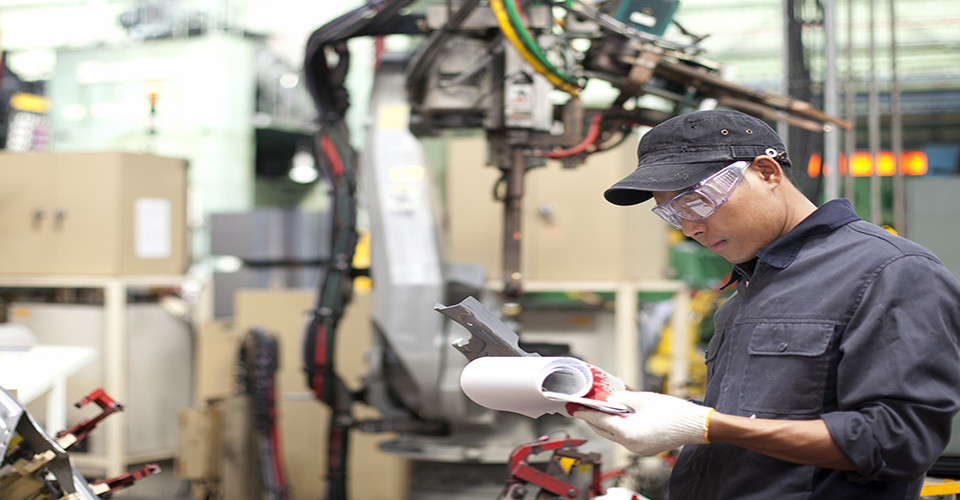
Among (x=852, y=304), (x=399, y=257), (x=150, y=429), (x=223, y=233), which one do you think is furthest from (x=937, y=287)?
(x=223, y=233)

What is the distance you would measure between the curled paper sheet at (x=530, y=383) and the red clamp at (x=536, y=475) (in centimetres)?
84

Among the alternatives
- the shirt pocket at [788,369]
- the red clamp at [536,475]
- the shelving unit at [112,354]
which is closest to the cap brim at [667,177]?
the shirt pocket at [788,369]

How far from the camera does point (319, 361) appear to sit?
3615mm

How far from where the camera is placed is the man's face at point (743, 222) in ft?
4.42

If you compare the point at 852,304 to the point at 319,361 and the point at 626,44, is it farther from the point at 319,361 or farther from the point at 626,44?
the point at 319,361

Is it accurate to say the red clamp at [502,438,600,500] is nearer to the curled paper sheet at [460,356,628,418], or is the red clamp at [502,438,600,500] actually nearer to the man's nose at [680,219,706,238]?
the curled paper sheet at [460,356,628,418]

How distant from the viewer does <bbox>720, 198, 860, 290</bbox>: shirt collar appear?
53.1 inches

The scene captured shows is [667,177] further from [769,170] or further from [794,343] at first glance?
[794,343]

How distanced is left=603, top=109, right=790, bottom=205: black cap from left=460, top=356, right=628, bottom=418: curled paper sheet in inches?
13.5

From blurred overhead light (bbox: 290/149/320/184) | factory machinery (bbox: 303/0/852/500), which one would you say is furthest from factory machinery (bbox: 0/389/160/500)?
blurred overhead light (bbox: 290/149/320/184)

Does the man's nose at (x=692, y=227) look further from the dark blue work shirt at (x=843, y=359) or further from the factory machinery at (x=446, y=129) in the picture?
the factory machinery at (x=446, y=129)

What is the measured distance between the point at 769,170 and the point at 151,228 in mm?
3863

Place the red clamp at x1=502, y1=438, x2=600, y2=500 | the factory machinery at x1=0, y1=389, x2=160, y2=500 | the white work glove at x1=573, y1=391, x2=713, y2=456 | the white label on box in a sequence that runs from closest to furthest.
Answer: the white work glove at x1=573, y1=391, x2=713, y2=456 < the factory machinery at x1=0, y1=389, x2=160, y2=500 < the red clamp at x1=502, y1=438, x2=600, y2=500 < the white label on box

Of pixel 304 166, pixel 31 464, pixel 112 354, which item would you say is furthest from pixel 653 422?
pixel 304 166
